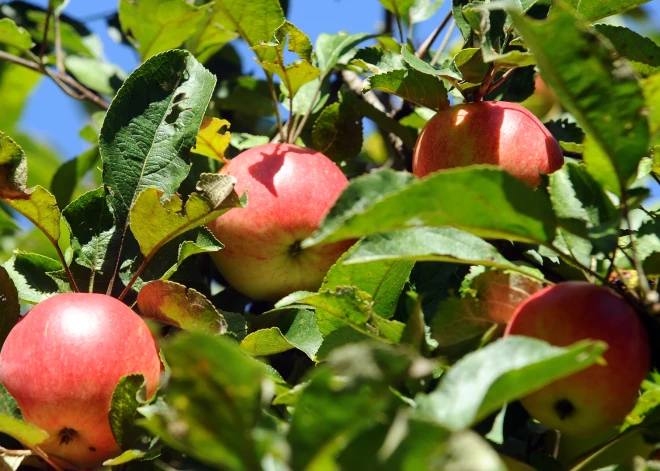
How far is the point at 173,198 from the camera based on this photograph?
3.85 ft

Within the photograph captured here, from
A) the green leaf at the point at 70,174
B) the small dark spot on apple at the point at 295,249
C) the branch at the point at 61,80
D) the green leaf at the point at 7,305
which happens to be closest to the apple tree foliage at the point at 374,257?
the green leaf at the point at 7,305

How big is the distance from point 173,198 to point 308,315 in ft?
0.91

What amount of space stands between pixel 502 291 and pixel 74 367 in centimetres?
55

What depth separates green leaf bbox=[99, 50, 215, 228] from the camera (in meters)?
1.27

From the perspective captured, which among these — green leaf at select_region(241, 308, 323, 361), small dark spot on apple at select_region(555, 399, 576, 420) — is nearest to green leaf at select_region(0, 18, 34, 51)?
green leaf at select_region(241, 308, 323, 361)

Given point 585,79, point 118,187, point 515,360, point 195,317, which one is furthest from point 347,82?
point 515,360

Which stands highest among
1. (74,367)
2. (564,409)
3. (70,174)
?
(564,409)

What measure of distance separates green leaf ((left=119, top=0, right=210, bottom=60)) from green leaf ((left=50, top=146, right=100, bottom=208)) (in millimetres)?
313

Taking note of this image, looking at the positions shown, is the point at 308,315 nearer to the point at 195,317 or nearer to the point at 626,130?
the point at 195,317

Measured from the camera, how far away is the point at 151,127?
1296mm

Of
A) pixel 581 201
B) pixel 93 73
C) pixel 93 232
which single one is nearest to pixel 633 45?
pixel 581 201

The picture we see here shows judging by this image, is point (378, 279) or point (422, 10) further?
point (422, 10)

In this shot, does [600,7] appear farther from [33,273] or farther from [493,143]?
[33,273]

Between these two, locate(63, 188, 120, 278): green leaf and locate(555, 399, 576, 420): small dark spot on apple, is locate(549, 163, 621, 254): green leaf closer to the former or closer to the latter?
locate(555, 399, 576, 420): small dark spot on apple
